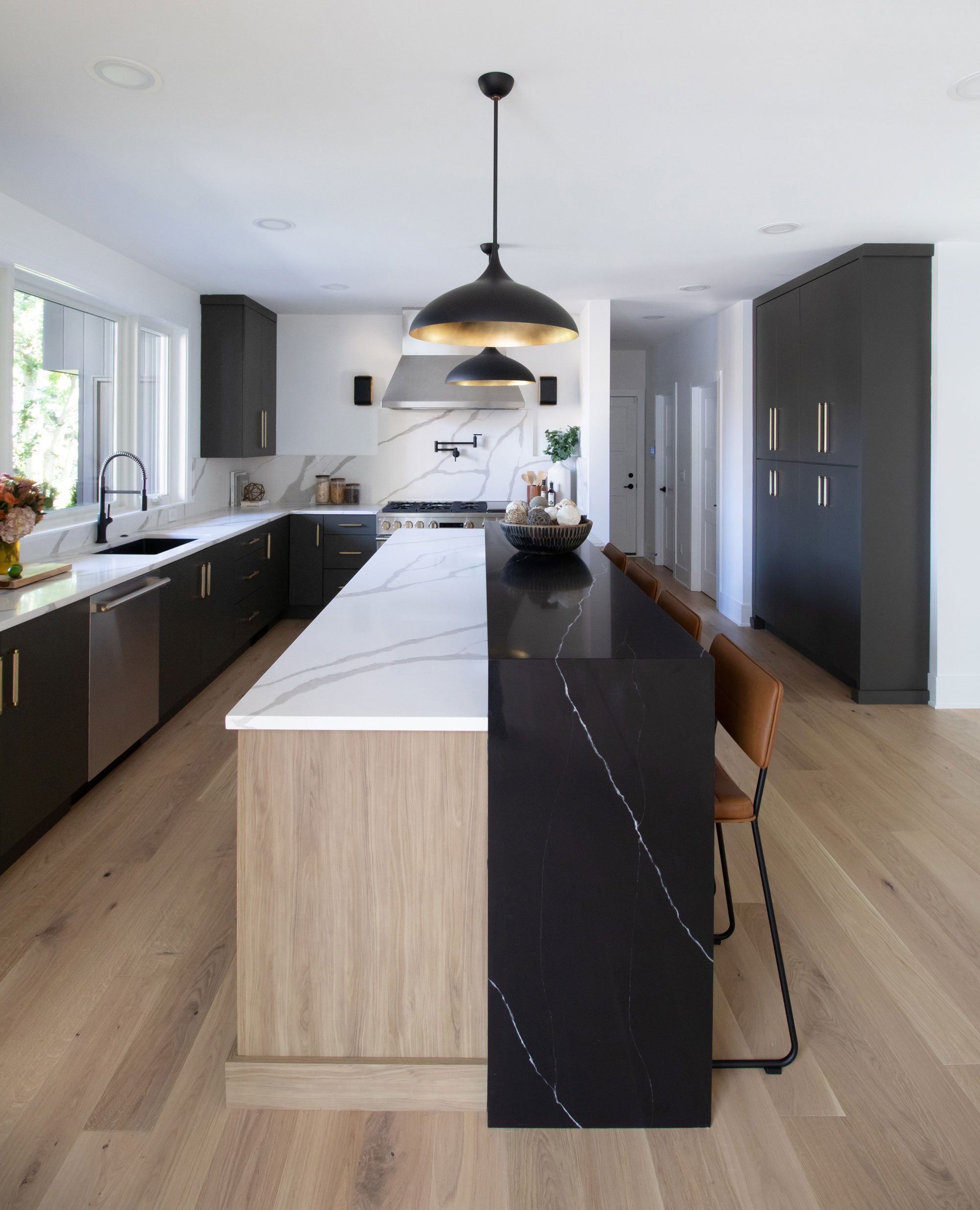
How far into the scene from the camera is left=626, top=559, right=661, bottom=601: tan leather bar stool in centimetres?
305

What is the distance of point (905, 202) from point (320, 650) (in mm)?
3377

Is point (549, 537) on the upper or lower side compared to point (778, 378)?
lower

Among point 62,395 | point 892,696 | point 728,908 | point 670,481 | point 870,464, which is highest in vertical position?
point 670,481

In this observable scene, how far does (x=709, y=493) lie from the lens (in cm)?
809

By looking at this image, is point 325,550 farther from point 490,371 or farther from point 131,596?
point 131,596

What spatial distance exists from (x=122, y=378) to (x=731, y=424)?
4462mm

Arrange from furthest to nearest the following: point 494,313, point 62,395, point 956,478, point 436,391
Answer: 1. point 436,391
2. point 956,478
3. point 62,395
4. point 494,313

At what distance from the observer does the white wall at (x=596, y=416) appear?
6516mm

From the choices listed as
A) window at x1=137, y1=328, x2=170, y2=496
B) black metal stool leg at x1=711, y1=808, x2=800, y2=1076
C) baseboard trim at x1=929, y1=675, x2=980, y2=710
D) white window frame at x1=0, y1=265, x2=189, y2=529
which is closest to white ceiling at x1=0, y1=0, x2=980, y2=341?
white window frame at x1=0, y1=265, x2=189, y2=529

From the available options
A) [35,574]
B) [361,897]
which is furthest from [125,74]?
[361,897]

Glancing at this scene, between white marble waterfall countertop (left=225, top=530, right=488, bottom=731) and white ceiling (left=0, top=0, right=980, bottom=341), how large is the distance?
1.58m

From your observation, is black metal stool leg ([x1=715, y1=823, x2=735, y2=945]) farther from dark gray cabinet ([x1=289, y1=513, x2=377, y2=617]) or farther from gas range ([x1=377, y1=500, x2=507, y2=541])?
dark gray cabinet ([x1=289, y1=513, x2=377, y2=617])

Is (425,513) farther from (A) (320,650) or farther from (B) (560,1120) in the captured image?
(B) (560,1120)

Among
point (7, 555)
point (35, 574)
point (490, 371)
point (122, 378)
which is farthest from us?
point (122, 378)
